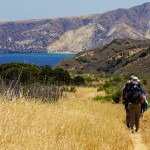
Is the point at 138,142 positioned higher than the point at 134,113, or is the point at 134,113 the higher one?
the point at 134,113

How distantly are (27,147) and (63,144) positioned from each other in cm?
80

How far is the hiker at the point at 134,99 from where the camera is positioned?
40.1ft

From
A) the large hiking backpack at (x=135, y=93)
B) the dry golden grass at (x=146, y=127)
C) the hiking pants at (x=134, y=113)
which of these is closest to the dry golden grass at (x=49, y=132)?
the dry golden grass at (x=146, y=127)

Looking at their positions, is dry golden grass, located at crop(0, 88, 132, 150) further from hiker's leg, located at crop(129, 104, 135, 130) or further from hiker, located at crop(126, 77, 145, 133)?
hiker's leg, located at crop(129, 104, 135, 130)

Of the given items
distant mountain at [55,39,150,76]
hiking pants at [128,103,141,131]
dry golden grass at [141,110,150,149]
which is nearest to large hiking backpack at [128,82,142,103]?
hiking pants at [128,103,141,131]

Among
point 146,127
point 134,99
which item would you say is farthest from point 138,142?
point 146,127

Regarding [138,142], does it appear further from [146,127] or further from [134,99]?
[146,127]

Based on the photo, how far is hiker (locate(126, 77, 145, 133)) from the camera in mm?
12219

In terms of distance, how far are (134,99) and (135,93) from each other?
20cm

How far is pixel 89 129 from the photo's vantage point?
8984 mm

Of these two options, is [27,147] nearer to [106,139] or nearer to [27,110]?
[27,110]

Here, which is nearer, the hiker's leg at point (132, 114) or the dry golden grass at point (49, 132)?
the dry golden grass at point (49, 132)

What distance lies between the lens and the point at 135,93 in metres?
12.3

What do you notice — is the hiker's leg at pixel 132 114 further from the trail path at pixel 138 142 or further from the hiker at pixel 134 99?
the trail path at pixel 138 142
